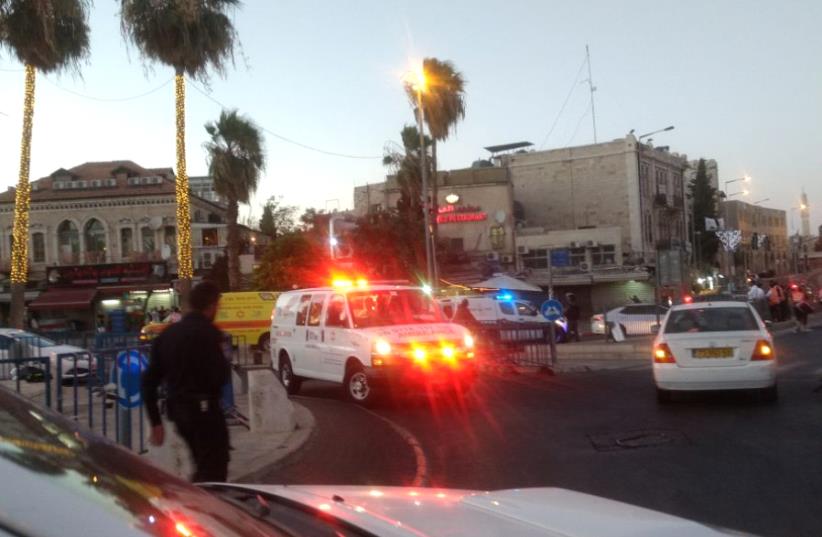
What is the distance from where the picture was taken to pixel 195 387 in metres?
6.18

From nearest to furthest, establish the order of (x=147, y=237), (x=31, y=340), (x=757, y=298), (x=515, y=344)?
(x=31, y=340), (x=515, y=344), (x=757, y=298), (x=147, y=237)

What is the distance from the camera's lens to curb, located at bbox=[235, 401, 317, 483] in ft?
29.0

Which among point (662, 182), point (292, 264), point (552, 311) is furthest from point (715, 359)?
point (662, 182)

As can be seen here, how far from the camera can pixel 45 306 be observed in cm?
4753

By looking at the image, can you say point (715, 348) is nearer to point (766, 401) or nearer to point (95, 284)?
point (766, 401)

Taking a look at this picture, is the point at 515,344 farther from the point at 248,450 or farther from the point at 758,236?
the point at 758,236

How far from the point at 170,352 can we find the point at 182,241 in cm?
2369

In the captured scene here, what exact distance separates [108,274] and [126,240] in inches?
143

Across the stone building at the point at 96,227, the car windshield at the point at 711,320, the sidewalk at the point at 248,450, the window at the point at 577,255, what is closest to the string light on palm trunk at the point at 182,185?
the sidewalk at the point at 248,450

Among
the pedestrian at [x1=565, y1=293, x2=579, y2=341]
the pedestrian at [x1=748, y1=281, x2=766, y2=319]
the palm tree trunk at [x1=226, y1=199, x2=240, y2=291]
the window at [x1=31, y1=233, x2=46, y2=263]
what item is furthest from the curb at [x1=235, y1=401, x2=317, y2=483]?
the window at [x1=31, y1=233, x2=46, y2=263]

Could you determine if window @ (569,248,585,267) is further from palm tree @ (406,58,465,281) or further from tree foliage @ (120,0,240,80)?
tree foliage @ (120,0,240,80)

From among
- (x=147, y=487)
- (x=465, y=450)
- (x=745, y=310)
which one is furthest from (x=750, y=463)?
Answer: (x=147, y=487)

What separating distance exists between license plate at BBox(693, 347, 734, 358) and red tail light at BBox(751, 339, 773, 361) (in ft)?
1.11

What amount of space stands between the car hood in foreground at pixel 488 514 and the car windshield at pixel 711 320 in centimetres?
1056
